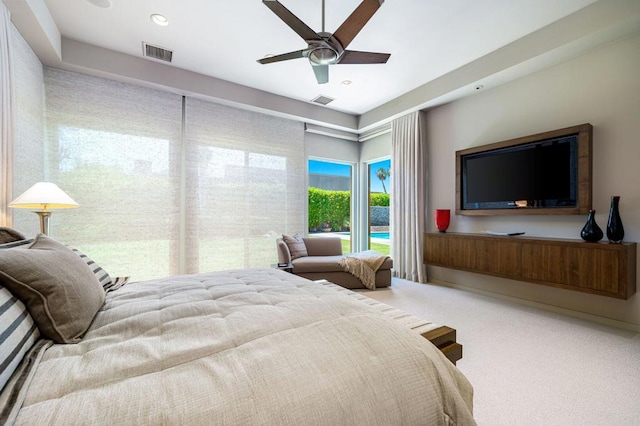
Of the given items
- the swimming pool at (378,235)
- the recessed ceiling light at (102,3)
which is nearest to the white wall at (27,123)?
the recessed ceiling light at (102,3)

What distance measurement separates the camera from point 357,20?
198 centimetres

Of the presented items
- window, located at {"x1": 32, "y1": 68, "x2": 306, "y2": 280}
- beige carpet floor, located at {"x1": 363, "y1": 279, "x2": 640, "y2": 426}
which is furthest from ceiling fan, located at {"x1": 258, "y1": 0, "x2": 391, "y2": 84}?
beige carpet floor, located at {"x1": 363, "y1": 279, "x2": 640, "y2": 426}

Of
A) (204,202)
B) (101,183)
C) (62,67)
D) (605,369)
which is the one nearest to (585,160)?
(605,369)

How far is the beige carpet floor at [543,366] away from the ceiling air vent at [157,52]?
4.23 metres

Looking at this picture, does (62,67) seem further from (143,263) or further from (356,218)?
(356,218)

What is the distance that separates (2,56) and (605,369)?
4979 mm

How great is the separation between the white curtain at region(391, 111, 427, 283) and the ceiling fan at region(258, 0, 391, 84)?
2.20 metres

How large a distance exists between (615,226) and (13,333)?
158 inches

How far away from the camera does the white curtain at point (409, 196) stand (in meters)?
4.32

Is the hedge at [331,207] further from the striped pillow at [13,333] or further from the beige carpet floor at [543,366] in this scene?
the striped pillow at [13,333]

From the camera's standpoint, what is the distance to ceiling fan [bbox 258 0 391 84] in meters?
1.89

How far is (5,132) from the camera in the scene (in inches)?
82.5

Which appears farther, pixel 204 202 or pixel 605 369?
pixel 204 202

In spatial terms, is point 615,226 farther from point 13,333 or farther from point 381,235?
point 13,333
